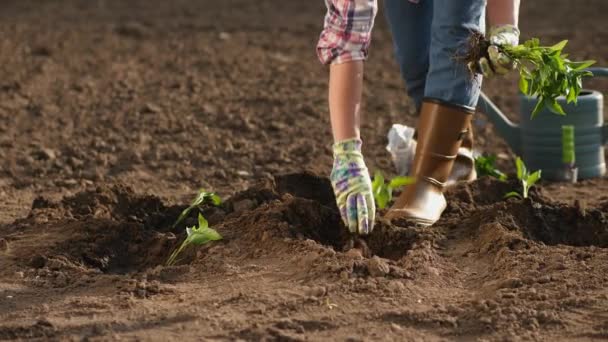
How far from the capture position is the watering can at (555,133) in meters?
5.02

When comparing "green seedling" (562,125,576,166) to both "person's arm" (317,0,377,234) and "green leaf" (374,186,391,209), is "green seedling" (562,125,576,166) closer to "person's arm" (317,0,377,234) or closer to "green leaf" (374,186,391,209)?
"green leaf" (374,186,391,209)

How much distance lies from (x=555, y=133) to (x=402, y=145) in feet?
2.31

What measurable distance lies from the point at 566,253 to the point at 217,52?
4.12 m

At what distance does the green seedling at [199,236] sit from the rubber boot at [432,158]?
0.67 metres

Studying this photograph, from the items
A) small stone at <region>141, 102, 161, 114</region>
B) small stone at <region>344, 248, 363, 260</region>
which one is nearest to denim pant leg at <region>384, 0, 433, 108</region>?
small stone at <region>344, 248, 363, 260</region>

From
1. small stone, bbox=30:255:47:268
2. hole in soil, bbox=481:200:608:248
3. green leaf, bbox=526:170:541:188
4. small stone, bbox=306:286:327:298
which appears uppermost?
green leaf, bbox=526:170:541:188

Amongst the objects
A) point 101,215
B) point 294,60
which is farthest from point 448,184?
point 294,60

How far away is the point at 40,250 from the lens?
393 centimetres

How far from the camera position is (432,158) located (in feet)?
13.6

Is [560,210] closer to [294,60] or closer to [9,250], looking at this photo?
[9,250]

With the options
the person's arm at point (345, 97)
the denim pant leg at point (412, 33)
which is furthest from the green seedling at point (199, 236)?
the denim pant leg at point (412, 33)

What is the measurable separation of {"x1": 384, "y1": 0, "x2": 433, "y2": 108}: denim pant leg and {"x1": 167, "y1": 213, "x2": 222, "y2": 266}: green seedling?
43.3 inches

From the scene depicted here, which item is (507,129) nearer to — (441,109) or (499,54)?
(441,109)

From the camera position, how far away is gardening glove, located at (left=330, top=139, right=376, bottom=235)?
3.76 m
